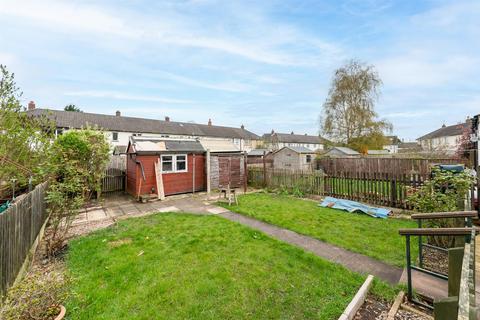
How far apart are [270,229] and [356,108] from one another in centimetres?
2376

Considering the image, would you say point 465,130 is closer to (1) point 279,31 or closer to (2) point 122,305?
(1) point 279,31

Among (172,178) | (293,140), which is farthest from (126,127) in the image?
(293,140)

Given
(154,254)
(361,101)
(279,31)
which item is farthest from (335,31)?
(361,101)

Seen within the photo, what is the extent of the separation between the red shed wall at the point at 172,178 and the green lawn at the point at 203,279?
544 cm

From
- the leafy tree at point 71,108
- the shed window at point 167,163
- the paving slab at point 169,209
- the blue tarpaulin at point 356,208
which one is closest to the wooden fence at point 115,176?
the shed window at point 167,163

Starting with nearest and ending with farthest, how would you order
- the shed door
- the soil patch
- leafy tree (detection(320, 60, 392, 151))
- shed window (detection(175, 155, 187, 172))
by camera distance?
the soil patch < shed window (detection(175, 155, 187, 172)) < the shed door < leafy tree (detection(320, 60, 392, 151))

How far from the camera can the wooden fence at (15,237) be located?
10.2ft

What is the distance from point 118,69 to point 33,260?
12.6 metres

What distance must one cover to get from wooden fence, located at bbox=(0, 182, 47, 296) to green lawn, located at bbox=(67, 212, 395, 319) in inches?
33.5

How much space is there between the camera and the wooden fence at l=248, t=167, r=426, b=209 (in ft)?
26.5

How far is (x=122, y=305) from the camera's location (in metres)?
3.12

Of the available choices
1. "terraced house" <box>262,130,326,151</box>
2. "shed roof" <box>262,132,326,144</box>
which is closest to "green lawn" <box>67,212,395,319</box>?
"terraced house" <box>262,130,326,151</box>

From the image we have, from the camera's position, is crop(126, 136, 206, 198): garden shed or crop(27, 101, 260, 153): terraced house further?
crop(27, 101, 260, 153): terraced house

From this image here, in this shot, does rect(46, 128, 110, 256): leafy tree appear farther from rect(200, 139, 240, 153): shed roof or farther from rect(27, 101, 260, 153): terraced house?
rect(27, 101, 260, 153): terraced house
